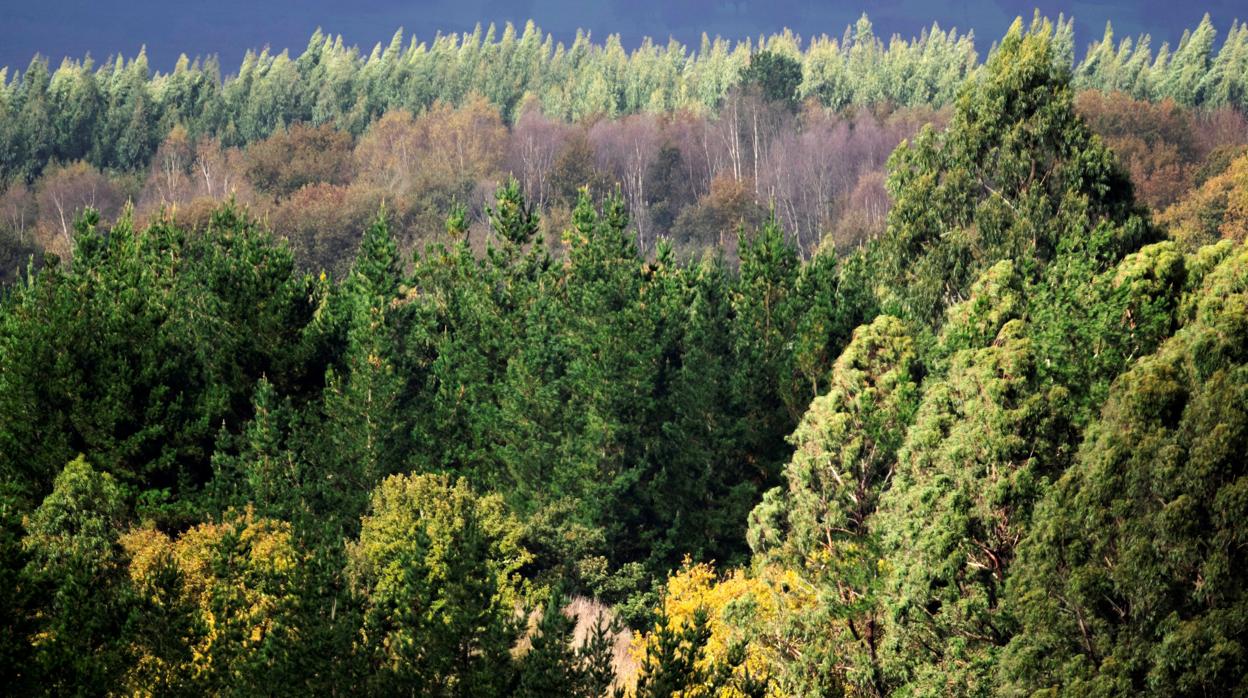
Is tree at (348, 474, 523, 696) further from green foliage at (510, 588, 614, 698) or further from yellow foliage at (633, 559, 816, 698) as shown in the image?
yellow foliage at (633, 559, 816, 698)

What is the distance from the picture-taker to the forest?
113 feet

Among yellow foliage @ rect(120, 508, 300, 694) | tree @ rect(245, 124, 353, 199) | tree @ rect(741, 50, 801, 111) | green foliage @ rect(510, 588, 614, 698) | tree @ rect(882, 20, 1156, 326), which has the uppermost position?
tree @ rect(741, 50, 801, 111)

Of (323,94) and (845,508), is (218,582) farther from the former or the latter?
(323,94)

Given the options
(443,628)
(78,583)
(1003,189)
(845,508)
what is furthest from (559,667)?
(1003,189)

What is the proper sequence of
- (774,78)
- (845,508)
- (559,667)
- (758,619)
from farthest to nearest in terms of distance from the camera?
(774,78), (845,508), (758,619), (559,667)

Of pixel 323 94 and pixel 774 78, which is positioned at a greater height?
pixel 323 94

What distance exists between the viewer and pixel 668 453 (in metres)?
62.2

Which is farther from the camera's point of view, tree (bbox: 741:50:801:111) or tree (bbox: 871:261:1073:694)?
tree (bbox: 741:50:801:111)

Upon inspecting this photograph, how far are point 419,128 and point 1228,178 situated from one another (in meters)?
94.7

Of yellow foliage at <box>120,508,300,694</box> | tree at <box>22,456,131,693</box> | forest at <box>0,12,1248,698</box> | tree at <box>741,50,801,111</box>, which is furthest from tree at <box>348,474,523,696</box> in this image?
tree at <box>741,50,801,111</box>

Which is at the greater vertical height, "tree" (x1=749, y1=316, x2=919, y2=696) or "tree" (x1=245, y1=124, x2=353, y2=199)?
"tree" (x1=245, y1=124, x2=353, y2=199)

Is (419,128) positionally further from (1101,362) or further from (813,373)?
(1101,362)

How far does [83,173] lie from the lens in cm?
16575

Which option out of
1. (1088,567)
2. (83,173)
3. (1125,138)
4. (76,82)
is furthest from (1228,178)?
(76,82)
